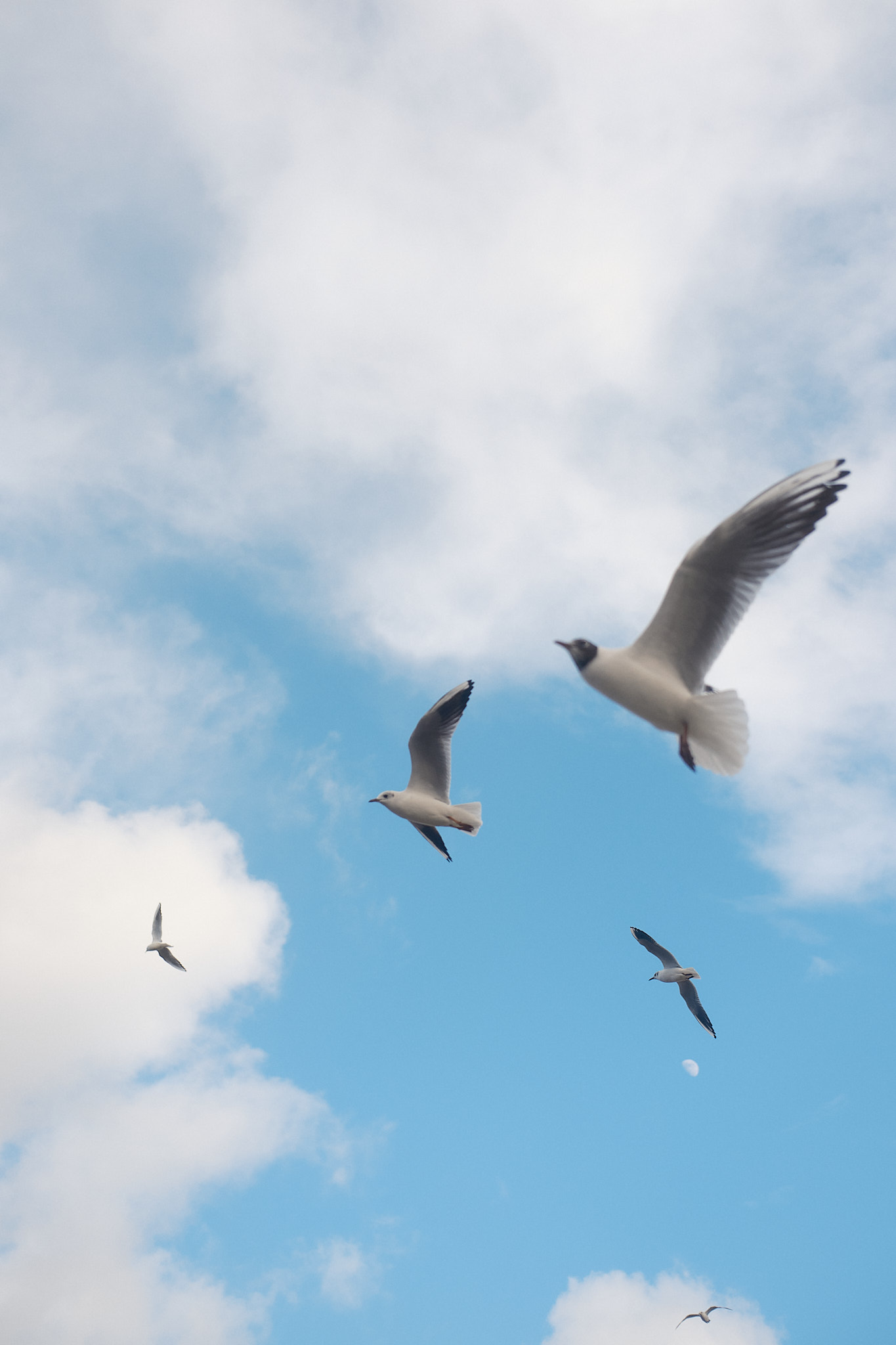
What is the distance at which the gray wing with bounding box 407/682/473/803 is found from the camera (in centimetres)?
1692

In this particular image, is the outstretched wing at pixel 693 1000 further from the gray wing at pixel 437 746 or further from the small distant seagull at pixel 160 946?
the small distant seagull at pixel 160 946

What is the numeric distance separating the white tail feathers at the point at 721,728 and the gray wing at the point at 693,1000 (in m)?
12.2

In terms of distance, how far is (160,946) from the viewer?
28125 millimetres

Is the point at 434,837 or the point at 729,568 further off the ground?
the point at 434,837

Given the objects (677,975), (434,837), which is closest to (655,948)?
(677,975)

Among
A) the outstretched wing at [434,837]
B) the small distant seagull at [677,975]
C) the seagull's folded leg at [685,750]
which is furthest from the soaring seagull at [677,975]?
the seagull's folded leg at [685,750]

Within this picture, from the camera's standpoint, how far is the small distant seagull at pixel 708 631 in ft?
27.8

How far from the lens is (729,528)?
8.62 metres

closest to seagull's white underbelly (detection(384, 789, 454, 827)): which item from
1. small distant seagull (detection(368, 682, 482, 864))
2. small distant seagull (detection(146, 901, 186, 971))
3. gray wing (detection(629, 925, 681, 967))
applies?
small distant seagull (detection(368, 682, 482, 864))

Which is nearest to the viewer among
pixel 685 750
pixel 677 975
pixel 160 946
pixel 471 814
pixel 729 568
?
pixel 729 568

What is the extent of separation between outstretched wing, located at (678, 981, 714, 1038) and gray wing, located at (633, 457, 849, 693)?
40.9 feet

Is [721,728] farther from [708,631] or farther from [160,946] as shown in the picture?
[160,946]

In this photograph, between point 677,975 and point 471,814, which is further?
point 677,975

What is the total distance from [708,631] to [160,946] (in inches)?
912
